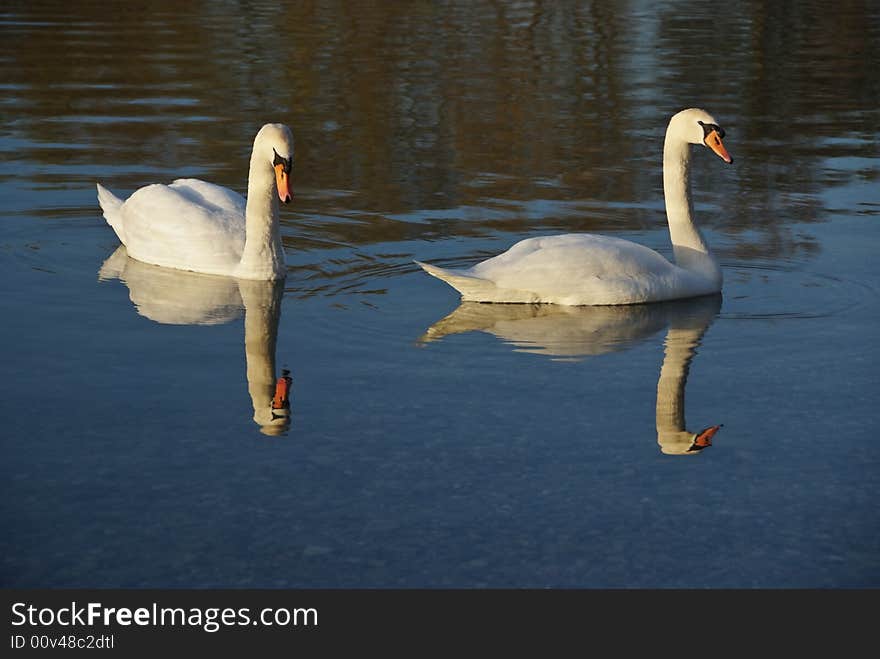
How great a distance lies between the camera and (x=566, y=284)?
10.0 metres

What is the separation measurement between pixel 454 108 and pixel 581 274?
1049 centimetres

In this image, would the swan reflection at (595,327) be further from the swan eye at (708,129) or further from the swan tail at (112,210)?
the swan tail at (112,210)

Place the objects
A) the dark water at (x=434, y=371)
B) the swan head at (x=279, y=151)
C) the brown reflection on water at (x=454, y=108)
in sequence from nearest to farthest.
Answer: the dark water at (x=434, y=371) < the swan head at (x=279, y=151) < the brown reflection on water at (x=454, y=108)

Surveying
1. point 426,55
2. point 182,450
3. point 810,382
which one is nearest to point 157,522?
point 182,450

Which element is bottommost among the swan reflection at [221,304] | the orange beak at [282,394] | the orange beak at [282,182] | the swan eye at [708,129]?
the swan reflection at [221,304]

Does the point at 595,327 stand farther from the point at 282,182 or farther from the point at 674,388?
the point at 282,182

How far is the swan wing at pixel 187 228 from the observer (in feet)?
37.2

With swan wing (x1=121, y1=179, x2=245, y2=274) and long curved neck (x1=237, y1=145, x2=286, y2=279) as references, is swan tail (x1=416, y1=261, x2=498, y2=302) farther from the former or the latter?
swan wing (x1=121, y1=179, x2=245, y2=274)

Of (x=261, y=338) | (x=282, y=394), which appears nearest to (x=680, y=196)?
(x=261, y=338)

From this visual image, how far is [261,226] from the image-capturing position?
36.0ft

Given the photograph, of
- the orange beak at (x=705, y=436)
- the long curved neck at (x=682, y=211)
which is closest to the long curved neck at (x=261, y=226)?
the long curved neck at (x=682, y=211)

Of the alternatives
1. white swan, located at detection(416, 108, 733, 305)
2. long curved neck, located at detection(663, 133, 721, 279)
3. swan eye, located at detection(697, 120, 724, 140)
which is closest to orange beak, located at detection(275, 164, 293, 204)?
white swan, located at detection(416, 108, 733, 305)

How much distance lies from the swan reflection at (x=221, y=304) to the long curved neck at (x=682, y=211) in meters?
2.66

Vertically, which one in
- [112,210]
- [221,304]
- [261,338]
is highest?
[261,338]
